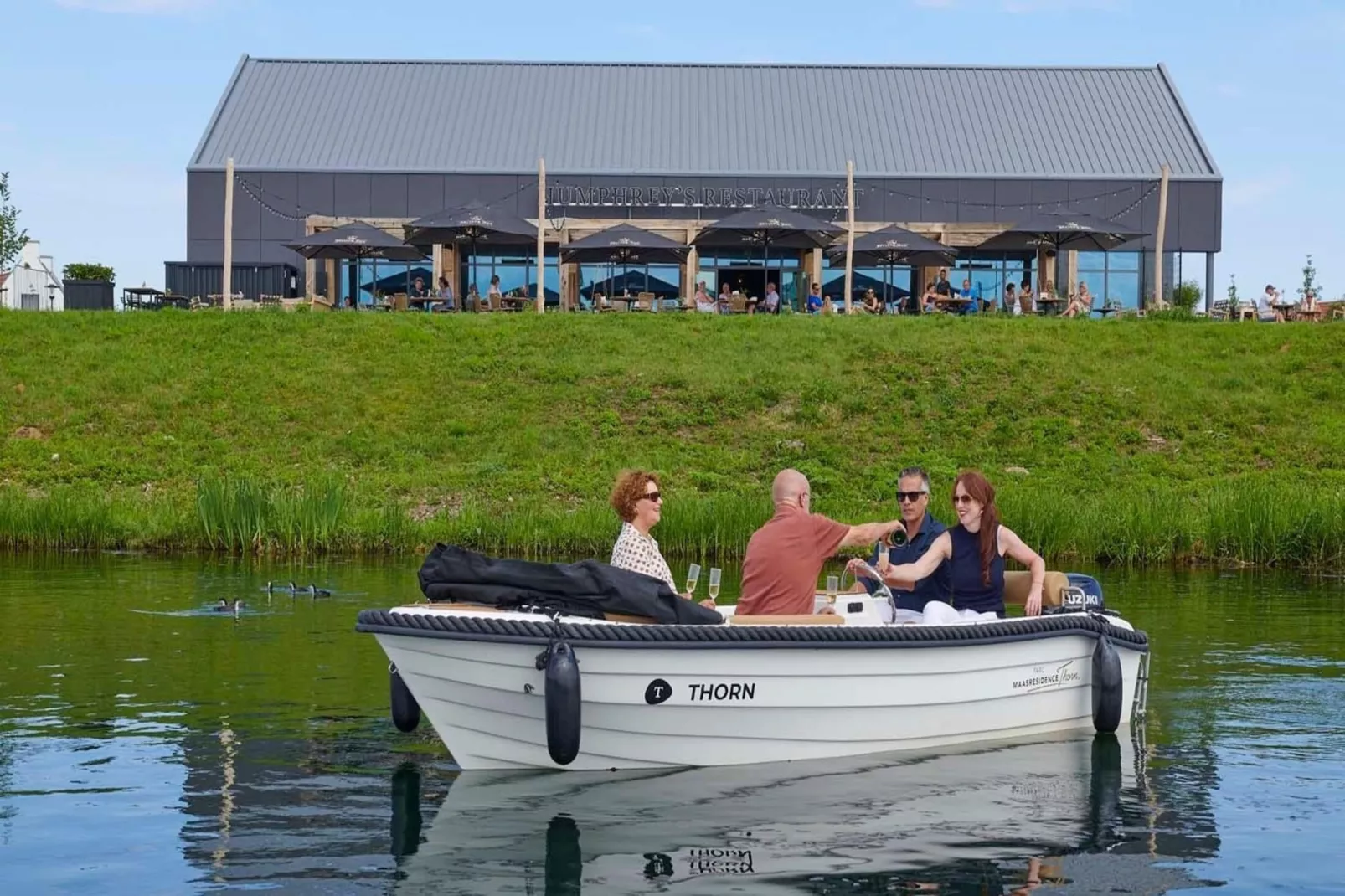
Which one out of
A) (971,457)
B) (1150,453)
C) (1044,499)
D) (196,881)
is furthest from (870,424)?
(196,881)

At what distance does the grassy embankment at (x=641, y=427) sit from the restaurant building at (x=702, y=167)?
11.2 metres

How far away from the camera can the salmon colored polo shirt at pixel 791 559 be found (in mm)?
11047

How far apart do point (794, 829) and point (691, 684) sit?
1.20 m

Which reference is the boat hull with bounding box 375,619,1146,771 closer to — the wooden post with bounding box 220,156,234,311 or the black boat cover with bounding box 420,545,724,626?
the black boat cover with bounding box 420,545,724,626

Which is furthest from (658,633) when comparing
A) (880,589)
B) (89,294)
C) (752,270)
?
(752,270)

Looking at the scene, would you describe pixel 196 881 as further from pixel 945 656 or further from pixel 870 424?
pixel 870 424

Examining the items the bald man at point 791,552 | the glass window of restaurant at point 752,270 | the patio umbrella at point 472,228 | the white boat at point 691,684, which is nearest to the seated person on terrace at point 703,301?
the patio umbrella at point 472,228

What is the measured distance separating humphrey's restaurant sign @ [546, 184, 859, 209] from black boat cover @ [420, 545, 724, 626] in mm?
43394

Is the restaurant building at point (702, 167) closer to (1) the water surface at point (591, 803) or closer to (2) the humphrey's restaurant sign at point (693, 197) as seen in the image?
(2) the humphrey's restaurant sign at point (693, 197)

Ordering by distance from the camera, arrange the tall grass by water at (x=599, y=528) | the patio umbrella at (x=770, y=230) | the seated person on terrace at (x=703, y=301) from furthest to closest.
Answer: the seated person on terrace at (x=703, y=301) < the patio umbrella at (x=770, y=230) < the tall grass by water at (x=599, y=528)

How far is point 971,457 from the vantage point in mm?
31938

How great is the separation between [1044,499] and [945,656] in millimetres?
14459

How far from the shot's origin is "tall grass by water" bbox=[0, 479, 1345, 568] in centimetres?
2375

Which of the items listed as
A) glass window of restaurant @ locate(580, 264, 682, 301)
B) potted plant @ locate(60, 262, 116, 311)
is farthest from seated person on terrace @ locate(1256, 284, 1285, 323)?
potted plant @ locate(60, 262, 116, 311)
